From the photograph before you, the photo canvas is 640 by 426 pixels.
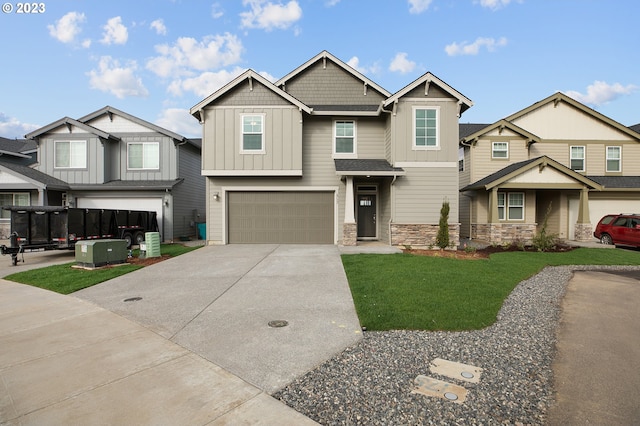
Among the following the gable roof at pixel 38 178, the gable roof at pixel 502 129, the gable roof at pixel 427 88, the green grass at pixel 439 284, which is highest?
the gable roof at pixel 427 88

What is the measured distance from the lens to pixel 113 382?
3.33m

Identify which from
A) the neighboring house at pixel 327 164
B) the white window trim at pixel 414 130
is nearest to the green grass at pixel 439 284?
the neighboring house at pixel 327 164

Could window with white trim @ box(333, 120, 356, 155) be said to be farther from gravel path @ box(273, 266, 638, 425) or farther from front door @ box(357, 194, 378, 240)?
gravel path @ box(273, 266, 638, 425)

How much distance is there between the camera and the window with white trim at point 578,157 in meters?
18.5

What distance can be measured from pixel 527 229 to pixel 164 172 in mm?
19348

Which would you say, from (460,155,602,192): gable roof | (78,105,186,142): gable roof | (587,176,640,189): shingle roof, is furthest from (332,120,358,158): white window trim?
(587,176,640,189): shingle roof

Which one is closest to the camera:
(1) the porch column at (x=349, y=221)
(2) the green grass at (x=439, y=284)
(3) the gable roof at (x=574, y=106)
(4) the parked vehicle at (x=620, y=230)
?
(2) the green grass at (x=439, y=284)

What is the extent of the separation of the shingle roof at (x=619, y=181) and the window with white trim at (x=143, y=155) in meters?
24.5

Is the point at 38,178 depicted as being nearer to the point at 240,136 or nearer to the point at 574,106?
the point at 240,136

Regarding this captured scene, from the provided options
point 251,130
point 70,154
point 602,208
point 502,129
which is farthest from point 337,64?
point 602,208

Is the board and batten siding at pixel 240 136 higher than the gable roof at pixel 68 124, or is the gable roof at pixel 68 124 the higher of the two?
the gable roof at pixel 68 124

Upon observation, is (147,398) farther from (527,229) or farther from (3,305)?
(527,229)

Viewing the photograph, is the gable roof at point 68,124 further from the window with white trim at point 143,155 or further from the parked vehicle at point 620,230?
the parked vehicle at point 620,230

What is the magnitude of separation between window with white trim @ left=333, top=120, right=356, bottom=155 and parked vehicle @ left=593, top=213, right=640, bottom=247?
12.8 meters
